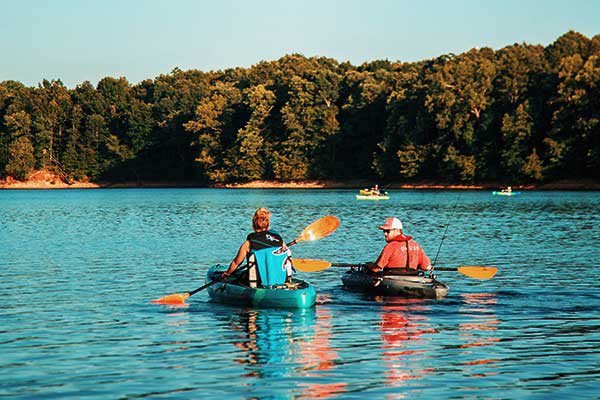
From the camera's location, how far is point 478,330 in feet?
50.3

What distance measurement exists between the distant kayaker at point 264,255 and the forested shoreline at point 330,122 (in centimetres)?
7676

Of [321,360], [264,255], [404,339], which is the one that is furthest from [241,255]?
[321,360]

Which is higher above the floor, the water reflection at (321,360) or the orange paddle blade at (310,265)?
the orange paddle blade at (310,265)

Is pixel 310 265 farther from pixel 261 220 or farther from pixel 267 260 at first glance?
pixel 261 220

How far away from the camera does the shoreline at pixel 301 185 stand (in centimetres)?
9475

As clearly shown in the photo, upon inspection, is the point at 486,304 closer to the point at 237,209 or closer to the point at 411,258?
the point at 411,258

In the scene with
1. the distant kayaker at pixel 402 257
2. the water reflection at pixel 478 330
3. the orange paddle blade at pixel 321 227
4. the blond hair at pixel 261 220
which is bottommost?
the water reflection at pixel 478 330

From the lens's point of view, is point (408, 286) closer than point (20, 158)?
Yes

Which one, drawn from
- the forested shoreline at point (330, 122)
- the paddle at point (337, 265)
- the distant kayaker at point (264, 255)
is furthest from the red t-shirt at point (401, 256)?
the forested shoreline at point (330, 122)

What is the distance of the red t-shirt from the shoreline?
77.0m

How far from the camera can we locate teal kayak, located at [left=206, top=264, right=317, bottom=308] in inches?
665

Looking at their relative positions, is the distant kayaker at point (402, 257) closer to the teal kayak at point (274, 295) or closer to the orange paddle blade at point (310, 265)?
the orange paddle blade at point (310, 265)

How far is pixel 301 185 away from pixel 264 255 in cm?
10943

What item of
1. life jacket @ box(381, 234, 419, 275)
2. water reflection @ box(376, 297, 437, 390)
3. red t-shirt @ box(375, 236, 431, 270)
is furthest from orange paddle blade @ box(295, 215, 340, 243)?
water reflection @ box(376, 297, 437, 390)
